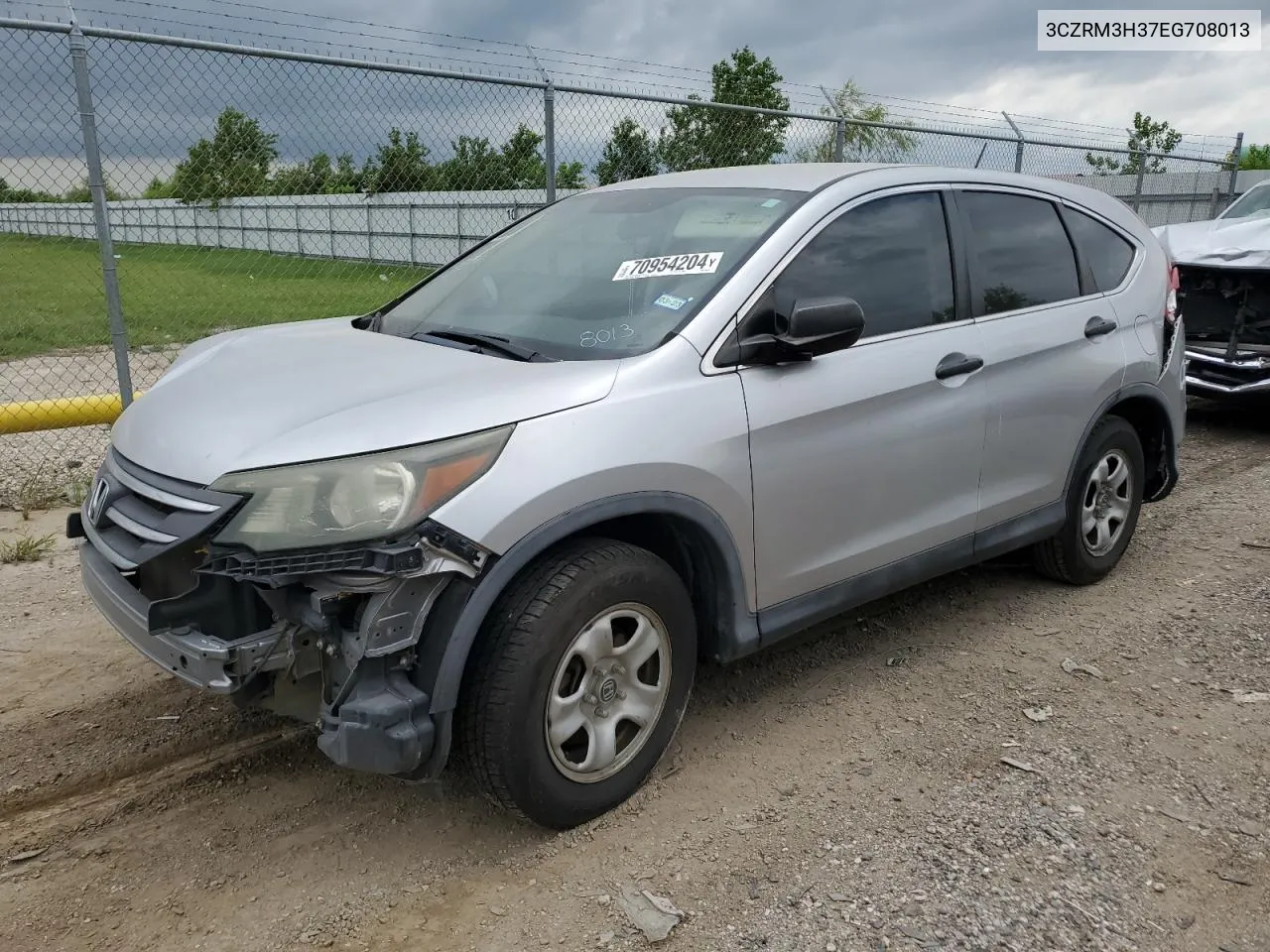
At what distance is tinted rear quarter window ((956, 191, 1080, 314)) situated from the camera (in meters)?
3.90

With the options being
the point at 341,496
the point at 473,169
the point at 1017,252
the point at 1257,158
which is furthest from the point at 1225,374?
the point at 1257,158

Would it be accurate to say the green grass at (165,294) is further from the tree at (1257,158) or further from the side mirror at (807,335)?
the tree at (1257,158)

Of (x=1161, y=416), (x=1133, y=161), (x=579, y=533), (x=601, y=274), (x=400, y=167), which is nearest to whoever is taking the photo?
(x=579, y=533)

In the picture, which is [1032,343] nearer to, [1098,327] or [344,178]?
[1098,327]

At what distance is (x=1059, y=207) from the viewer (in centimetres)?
438

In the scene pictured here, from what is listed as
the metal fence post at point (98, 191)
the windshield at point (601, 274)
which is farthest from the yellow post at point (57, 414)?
the windshield at point (601, 274)

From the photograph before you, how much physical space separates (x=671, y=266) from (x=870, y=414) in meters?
0.81

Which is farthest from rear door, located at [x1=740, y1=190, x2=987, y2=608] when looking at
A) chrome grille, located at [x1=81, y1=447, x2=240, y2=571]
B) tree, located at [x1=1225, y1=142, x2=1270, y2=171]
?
tree, located at [x1=1225, y1=142, x2=1270, y2=171]

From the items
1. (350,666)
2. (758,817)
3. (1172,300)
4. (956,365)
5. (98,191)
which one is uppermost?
(98,191)

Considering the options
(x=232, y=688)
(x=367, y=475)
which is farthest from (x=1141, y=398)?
(x=232, y=688)

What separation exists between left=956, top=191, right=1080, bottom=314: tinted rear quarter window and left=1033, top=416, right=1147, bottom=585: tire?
672 millimetres

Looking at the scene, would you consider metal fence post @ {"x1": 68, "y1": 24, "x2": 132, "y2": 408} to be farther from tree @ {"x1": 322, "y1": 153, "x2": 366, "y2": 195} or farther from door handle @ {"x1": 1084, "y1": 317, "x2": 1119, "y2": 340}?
door handle @ {"x1": 1084, "y1": 317, "x2": 1119, "y2": 340}

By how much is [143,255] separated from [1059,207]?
45.2 ft

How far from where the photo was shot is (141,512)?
2678mm
